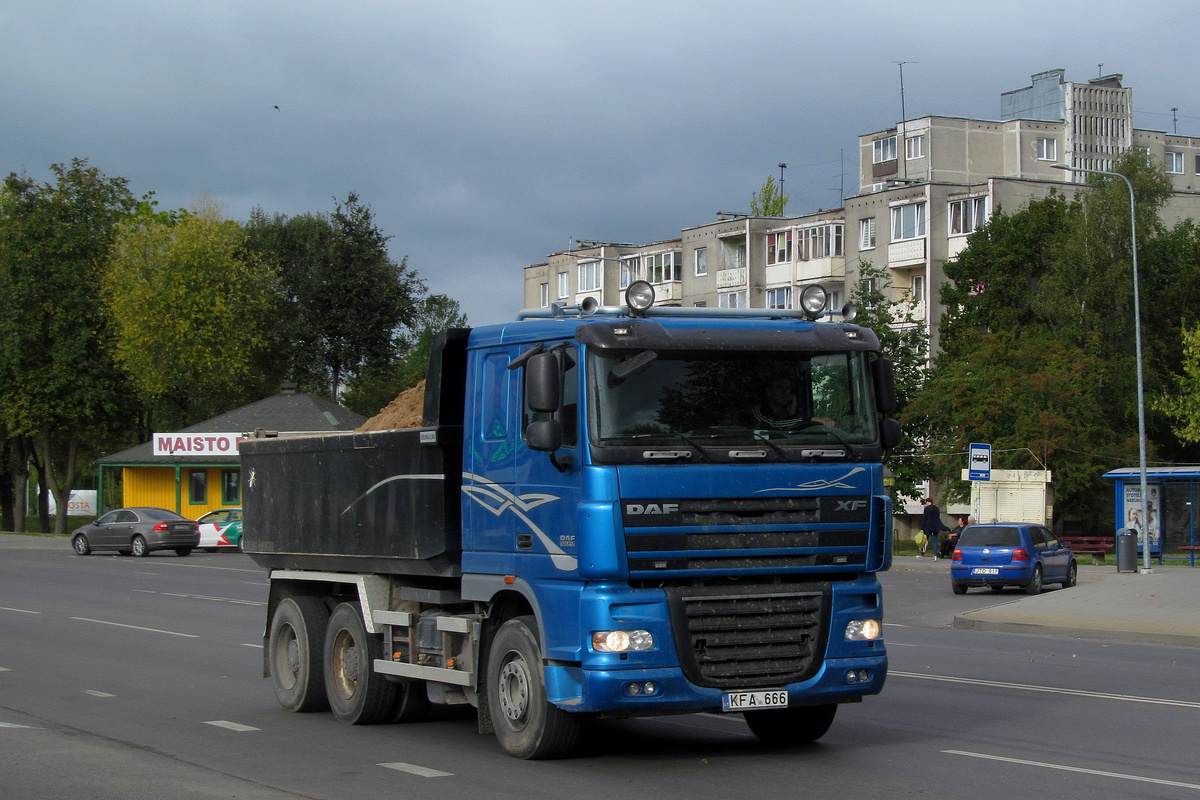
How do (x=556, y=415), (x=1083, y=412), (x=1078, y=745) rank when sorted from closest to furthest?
(x=556, y=415) → (x=1078, y=745) → (x=1083, y=412)

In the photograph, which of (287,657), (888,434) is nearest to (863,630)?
(888,434)

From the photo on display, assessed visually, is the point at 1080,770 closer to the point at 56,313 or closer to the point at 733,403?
the point at 733,403

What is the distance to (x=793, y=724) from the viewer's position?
9719mm

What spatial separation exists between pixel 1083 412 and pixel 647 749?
147 ft

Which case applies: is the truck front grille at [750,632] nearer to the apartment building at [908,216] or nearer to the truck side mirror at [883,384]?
the truck side mirror at [883,384]

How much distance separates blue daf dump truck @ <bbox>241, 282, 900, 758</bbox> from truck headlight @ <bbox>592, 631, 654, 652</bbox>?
1 centimetres

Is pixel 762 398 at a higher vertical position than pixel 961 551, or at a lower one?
higher

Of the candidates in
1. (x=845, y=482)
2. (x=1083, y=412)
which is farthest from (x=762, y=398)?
(x=1083, y=412)

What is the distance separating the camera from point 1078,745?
31.6ft

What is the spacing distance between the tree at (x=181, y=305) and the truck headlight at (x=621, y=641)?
54.1 m

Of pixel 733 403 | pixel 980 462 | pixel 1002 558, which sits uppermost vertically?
pixel 733 403

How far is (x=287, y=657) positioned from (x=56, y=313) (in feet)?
177

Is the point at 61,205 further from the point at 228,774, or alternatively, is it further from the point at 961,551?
the point at 228,774

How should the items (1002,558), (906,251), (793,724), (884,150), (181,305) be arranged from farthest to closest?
(884,150)
(906,251)
(181,305)
(1002,558)
(793,724)
